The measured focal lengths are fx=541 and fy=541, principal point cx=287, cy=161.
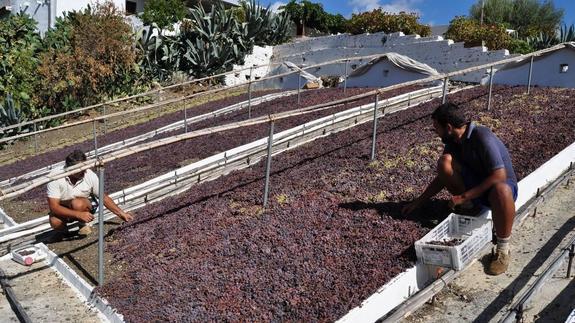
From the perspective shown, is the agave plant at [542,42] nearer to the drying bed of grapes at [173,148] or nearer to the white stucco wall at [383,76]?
the white stucco wall at [383,76]

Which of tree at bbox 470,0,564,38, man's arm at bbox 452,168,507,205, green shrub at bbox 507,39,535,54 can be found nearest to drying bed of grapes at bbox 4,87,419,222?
green shrub at bbox 507,39,535,54

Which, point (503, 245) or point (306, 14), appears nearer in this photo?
point (503, 245)

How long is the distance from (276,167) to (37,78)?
528 inches

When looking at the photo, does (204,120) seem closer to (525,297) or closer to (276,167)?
(276,167)

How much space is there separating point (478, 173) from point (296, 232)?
1.67 metres

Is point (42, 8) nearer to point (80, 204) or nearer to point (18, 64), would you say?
point (18, 64)

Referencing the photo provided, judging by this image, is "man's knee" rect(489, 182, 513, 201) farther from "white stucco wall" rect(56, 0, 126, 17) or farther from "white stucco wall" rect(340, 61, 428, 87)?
"white stucco wall" rect(56, 0, 126, 17)

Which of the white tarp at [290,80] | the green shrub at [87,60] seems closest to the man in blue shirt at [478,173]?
the white tarp at [290,80]

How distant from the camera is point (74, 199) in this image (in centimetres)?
593

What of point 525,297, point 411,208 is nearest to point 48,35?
point 411,208

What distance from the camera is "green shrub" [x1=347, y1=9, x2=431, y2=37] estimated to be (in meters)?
19.2

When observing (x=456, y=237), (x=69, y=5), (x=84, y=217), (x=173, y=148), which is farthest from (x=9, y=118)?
(x=456, y=237)

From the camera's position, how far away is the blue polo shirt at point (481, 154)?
13.8 ft

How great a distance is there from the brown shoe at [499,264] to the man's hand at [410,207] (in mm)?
876
